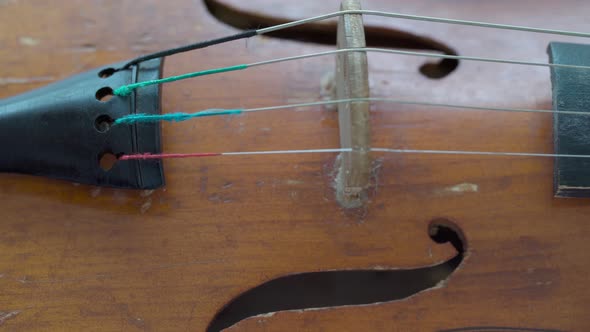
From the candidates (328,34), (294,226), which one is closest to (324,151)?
(294,226)

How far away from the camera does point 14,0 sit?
100 cm

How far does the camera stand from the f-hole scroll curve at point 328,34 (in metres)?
0.96

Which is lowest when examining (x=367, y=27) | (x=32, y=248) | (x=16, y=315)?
(x=16, y=315)

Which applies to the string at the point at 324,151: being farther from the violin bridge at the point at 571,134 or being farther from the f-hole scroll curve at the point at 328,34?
the f-hole scroll curve at the point at 328,34

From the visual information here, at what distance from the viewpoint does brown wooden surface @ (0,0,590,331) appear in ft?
2.69

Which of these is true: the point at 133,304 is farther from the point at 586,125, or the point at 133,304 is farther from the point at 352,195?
the point at 586,125

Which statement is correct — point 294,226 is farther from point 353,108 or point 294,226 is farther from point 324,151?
point 353,108

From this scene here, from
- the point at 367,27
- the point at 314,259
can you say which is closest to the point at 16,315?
the point at 314,259

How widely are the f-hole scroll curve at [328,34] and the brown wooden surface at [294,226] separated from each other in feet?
0.21

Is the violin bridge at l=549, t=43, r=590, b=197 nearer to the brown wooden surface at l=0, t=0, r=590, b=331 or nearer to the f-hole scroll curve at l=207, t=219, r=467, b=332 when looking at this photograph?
the brown wooden surface at l=0, t=0, r=590, b=331

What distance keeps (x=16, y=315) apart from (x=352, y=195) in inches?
22.9

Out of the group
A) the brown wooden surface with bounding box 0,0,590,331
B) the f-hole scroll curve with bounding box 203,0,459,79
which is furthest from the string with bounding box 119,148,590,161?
the f-hole scroll curve with bounding box 203,0,459,79

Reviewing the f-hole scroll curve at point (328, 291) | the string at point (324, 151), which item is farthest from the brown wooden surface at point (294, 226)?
the f-hole scroll curve at point (328, 291)

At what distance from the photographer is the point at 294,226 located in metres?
0.83
